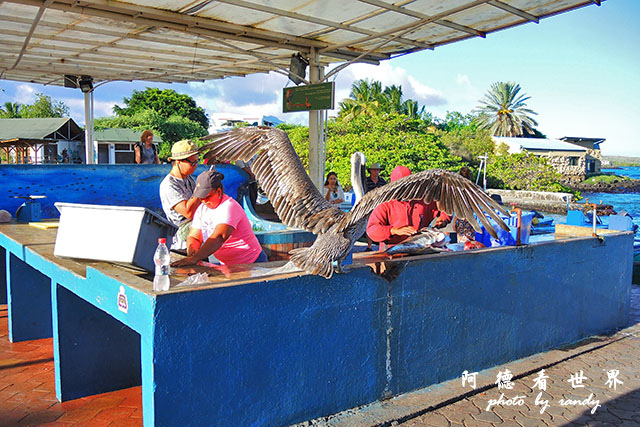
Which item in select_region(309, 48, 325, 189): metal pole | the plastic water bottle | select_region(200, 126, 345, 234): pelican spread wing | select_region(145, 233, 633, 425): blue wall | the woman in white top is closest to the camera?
the plastic water bottle

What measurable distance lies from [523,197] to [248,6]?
94.6ft

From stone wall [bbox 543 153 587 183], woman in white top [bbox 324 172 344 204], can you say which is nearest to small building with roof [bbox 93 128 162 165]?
woman in white top [bbox 324 172 344 204]

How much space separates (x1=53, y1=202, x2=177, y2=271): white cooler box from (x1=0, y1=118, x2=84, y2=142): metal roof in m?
27.6

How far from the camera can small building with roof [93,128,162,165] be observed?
102 feet

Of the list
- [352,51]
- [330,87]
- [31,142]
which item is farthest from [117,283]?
[31,142]

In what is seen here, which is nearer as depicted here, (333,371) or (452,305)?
(333,371)

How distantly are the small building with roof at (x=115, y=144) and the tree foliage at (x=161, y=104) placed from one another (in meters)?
11.8

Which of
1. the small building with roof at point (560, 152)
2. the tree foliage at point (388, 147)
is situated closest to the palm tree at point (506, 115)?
the small building with roof at point (560, 152)

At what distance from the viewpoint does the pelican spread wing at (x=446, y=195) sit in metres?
3.24

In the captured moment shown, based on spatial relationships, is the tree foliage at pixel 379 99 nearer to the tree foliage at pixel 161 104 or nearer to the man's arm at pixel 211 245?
the tree foliage at pixel 161 104

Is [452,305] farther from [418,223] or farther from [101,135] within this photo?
[101,135]

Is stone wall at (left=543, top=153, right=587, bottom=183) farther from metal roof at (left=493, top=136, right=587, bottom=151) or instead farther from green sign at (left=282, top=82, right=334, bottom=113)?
green sign at (left=282, top=82, right=334, bottom=113)

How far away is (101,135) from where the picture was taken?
103 ft

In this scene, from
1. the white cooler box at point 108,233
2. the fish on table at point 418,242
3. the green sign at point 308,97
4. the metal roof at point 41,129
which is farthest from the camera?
the metal roof at point 41,129
